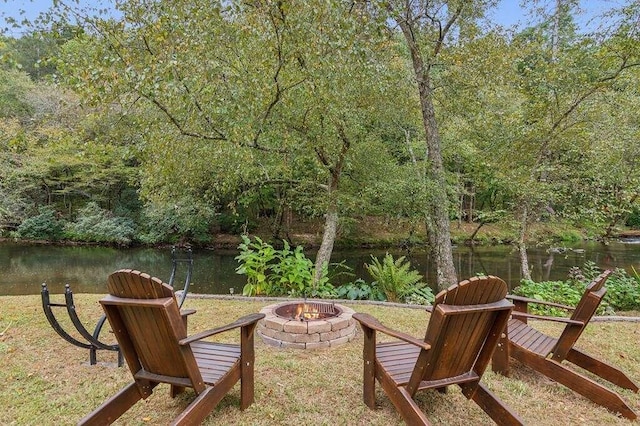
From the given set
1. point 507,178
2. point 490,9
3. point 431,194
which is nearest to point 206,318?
point 431,194

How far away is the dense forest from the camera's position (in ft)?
12.6

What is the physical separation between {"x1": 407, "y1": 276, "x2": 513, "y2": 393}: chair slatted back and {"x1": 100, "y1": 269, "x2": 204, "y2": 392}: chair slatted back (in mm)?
1234

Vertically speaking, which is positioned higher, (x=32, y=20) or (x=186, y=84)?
(x=32, y=20)

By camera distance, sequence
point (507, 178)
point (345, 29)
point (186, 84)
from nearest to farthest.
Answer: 1. point (345, 29)
2. point (186, 84)
3. point (507, 178)

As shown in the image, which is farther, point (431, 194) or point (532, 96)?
point (532, 96)

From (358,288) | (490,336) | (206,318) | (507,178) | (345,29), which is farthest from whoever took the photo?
(507,178)

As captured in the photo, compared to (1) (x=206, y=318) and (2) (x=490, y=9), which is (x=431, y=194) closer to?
(2) (x=490, y=9)

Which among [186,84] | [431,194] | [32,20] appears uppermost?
[32,20]

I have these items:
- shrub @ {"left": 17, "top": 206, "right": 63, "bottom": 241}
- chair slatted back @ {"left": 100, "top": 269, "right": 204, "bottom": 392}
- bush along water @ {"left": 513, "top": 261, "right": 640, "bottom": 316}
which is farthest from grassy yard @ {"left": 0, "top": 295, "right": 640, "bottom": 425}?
shrub @ {"left": 17, "top": 206, "right": 63, "bottom": 241}

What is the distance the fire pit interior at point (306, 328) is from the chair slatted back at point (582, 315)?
1660 millimetres

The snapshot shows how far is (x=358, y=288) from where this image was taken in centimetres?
598

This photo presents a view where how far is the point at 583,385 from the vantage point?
8.18 feet

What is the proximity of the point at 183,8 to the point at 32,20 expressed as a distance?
1.58 metres

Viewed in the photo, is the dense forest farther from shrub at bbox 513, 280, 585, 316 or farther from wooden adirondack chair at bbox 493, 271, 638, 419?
wooden adirondack chair at bbox 493, 271, 638, 419
